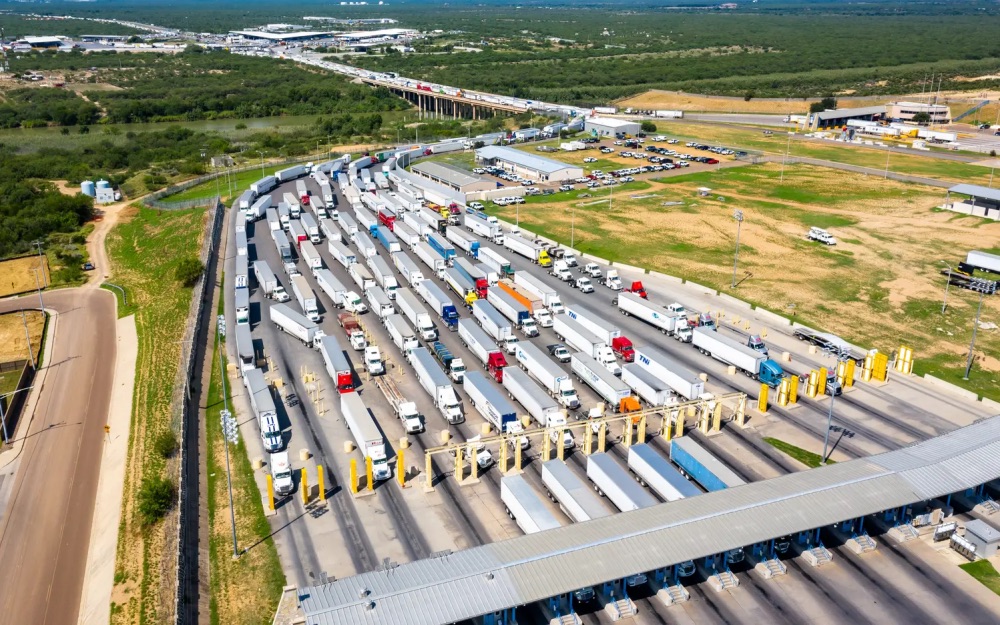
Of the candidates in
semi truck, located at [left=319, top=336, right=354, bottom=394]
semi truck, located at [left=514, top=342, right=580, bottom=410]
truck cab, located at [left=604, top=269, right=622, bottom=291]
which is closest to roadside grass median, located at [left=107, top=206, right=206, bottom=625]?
semi truck, located at [left=319, top=336, right=354, bottom=394]

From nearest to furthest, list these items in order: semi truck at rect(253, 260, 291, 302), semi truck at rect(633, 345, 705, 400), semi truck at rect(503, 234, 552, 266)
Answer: semi truck at rect(633, 345, 705, 400)
semi truck at rect(253, 260, 291, 302)
semi truck at rect(503, 234, 552, 266)

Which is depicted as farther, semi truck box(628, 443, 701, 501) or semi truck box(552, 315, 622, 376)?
semi truck box(552, 315, 622, 376)

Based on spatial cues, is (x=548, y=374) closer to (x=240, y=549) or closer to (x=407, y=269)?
(x=240, y=549)

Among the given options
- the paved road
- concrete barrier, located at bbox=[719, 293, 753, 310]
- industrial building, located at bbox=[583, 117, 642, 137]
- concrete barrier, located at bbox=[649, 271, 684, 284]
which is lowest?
the paved road

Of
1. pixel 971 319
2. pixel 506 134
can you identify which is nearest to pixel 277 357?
pixel 971 319

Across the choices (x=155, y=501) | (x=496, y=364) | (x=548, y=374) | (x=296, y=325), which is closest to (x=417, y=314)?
(x=296, y=325)

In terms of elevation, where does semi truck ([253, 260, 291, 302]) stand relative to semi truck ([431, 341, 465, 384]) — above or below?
above

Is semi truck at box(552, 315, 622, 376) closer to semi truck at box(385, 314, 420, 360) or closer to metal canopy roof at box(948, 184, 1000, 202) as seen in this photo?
semi truck at box(385, 314, 420, 360)
